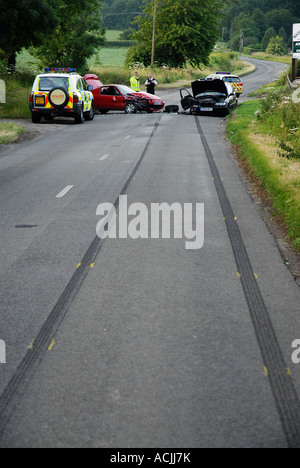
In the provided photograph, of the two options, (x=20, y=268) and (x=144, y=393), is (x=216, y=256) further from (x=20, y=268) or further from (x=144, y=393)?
(x=144, y=393)

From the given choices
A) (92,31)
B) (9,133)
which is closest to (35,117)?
(9,133)

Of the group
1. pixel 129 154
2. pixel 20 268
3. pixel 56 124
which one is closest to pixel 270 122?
pixel 129 154

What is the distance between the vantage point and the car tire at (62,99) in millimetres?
24234

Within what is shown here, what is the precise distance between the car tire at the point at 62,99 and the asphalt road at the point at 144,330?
1348 centimetres

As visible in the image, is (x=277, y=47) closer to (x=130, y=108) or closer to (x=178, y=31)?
(x=178, y=31)

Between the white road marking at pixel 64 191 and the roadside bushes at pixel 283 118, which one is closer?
the white road marking at pixel 64 191

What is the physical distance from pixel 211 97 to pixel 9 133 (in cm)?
1083

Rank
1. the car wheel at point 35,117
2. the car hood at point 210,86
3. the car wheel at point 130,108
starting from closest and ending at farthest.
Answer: the car wheel at point 35,117 → the car hood at point 210,86 → the car wheel at point 130,108

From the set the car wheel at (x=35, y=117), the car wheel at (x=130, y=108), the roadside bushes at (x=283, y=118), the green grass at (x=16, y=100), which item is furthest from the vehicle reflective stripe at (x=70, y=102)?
the roadside bushes at (x=283, y=118)

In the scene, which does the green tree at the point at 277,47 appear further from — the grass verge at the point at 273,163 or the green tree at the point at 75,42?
the grass verge at the point at 273,163

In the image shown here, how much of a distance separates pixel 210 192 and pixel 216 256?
4256 mm

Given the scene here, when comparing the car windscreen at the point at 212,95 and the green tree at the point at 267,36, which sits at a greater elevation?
the green tree at the point at 267,36

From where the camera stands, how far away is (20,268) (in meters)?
7.44
